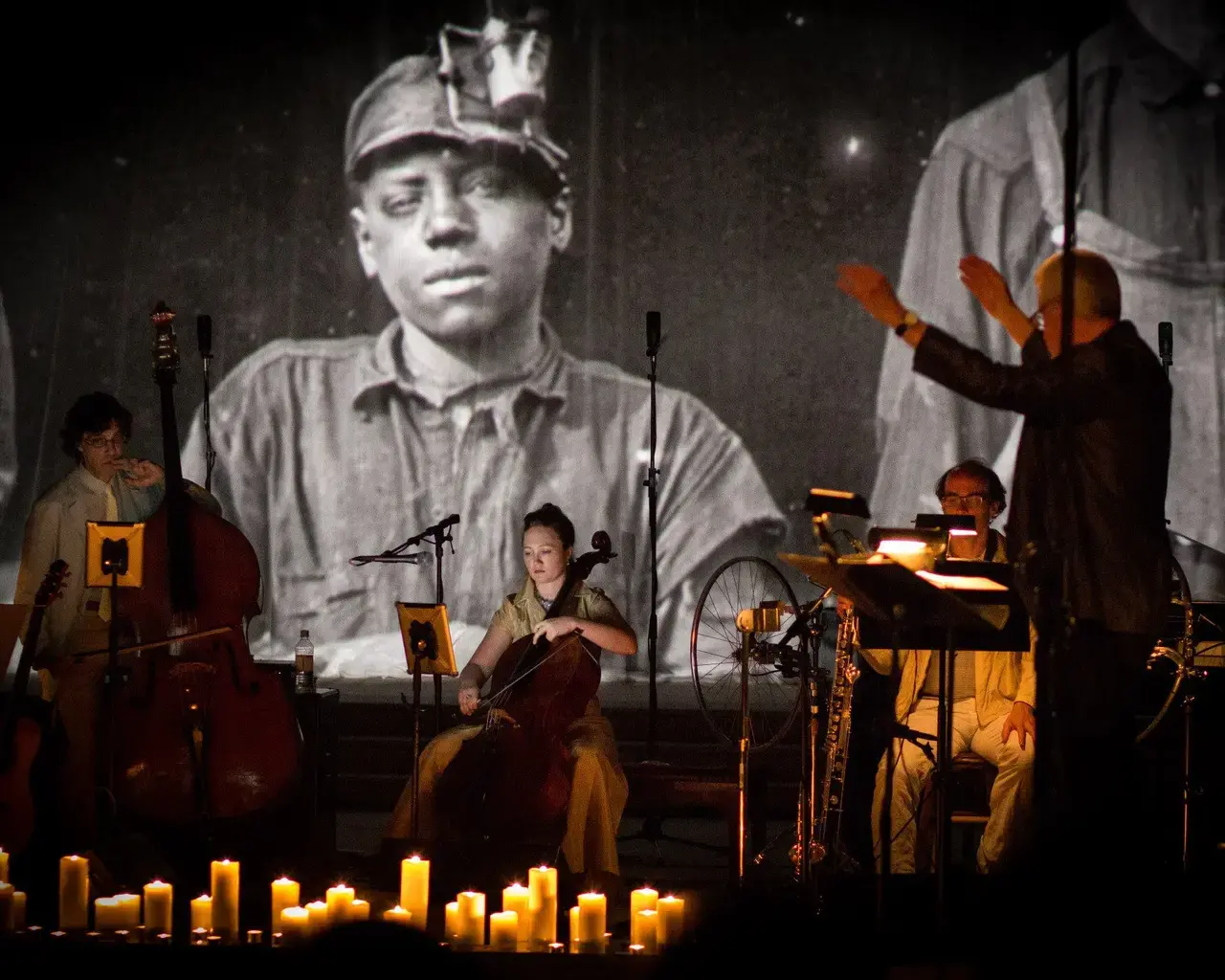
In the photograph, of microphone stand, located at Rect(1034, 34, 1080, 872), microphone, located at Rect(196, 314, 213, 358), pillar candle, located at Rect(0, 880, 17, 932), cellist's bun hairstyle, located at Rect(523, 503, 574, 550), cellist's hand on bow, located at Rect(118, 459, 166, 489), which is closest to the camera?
microphone stand, located at Rect(1034, 34, 1080, 872)

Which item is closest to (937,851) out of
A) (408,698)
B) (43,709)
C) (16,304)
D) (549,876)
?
(549,876)

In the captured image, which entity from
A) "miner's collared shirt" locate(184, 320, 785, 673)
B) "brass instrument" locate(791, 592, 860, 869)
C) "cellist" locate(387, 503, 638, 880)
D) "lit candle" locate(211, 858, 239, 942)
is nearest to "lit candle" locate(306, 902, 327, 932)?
"lit candle" locate(211, 858, 239, 942)

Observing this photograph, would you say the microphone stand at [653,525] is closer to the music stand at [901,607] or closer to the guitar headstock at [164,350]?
the guitar headstock at [164,350]

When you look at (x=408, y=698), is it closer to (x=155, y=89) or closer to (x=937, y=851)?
(x=155, y=89)

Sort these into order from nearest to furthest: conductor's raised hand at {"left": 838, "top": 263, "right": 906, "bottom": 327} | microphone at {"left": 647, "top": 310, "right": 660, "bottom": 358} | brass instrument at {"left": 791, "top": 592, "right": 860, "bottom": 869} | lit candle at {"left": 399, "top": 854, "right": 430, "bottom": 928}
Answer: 1. conductor's raised hand at {"left": 838, "top": 263, "right": 906, "bottom": 327}
2. lit candle at {"left": 399, "top": 854, "right": 430, "bottom": 928}
3. brass instrument at {"left": 791, "top": 592, "right": 860, "bottom": 869}
4. microphone at {"left": 647, "top": 310, "right": 660, "bottom": 358}

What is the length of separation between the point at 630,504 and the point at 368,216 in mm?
1932

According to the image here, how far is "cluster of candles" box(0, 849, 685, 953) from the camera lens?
3082mm

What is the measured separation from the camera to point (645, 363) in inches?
274

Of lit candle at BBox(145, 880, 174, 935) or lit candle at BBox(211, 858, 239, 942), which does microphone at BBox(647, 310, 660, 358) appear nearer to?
lit candle at BBox(211, 858, 239, 942)

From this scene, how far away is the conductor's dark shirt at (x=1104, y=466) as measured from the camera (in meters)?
2.69

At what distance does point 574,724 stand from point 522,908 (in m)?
1.16

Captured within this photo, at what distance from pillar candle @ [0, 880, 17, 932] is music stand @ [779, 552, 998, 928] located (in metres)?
1.79

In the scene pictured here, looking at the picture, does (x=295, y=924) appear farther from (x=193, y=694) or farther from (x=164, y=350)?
(x=164, y=350)

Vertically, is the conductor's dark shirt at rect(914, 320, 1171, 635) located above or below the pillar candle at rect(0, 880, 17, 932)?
above
